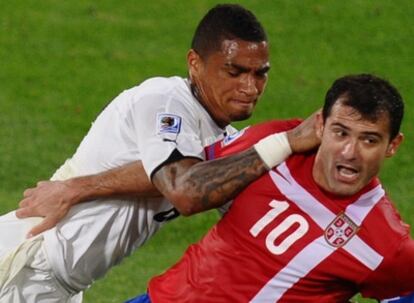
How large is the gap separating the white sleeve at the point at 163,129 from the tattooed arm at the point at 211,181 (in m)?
0.17

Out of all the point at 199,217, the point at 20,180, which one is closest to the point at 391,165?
the point at 199,217

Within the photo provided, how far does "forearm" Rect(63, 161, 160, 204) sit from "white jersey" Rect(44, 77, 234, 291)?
79 mm

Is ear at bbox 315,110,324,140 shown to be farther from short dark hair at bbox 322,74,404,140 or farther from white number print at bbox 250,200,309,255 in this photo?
white number print at bbox 250,200,309,255

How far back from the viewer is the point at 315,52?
1539 centimetres

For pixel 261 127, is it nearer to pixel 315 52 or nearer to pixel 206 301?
Answer: pixel 206 301

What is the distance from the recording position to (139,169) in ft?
24.1

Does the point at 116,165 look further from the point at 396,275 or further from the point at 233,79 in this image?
the point at 396,275

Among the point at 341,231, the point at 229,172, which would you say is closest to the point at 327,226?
the point at 341,231

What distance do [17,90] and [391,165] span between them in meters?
3.60

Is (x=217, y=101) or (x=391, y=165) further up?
(x=217, y=101)

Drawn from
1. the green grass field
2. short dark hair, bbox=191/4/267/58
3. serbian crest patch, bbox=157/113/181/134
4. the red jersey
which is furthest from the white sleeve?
the green grass field

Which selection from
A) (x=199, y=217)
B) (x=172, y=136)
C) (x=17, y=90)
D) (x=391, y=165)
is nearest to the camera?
(x=172, y=136)

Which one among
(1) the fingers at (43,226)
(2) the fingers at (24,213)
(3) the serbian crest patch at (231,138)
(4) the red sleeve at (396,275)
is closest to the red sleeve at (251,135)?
(3) the serbian crest patch at (231,138)

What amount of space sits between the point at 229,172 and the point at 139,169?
31.5 inches
